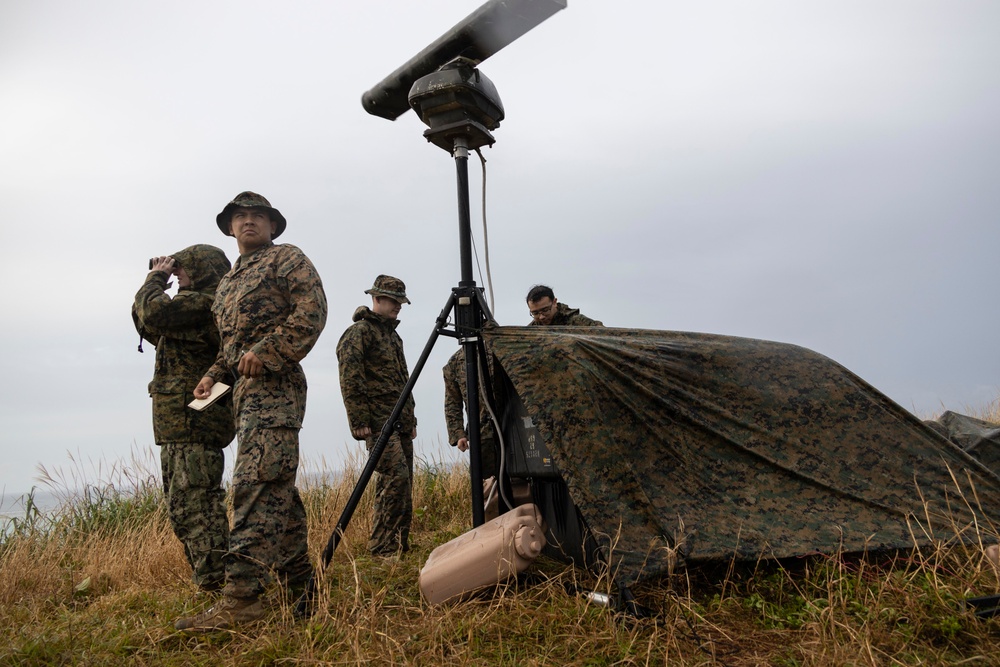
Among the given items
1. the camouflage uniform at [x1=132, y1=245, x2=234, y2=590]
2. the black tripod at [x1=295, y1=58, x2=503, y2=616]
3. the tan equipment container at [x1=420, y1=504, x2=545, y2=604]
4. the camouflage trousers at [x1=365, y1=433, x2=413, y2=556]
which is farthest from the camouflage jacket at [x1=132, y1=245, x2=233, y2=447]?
the tan equipment container at [x1=420, y1=504, x2=545, y2=604]

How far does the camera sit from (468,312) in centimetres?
324

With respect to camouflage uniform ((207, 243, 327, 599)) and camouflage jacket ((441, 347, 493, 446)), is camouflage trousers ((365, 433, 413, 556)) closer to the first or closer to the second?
camouflage jacket ((441, 347, 493, 446))

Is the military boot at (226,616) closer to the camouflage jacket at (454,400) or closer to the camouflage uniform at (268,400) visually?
the camouflage uniform at (268,400)

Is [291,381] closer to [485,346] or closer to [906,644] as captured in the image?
[485,346]

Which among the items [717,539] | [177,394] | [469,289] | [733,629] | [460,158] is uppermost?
[460,158]

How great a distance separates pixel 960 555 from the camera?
310 centimetres

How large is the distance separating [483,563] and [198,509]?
1787 millimetres

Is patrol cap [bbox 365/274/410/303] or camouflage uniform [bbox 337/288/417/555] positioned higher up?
patrol cap [bbox 365/274/410/303]

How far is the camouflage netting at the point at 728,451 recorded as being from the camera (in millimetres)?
2891

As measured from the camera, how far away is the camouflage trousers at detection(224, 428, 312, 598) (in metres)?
2.86

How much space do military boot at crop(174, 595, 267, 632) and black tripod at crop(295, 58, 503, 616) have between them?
24.2 inches

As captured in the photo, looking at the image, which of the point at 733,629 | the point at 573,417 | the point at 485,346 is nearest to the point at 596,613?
the point at 733,629

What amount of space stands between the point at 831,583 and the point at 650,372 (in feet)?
3.91

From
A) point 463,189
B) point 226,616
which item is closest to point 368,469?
point 226,616
